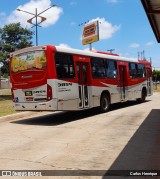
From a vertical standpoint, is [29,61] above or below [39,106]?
above

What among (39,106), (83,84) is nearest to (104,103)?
(83,84)

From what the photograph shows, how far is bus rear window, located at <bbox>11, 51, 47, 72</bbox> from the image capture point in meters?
13.8

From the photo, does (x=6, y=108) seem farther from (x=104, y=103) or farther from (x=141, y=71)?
(x=141, y=71)

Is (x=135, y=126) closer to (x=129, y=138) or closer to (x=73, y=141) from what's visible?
(x=129, y=138)

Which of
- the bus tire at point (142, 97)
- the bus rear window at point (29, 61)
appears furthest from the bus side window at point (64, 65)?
the bus tire at point (142, 97)

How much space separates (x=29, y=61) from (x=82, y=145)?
6.09 meters

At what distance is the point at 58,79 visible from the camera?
13.7 meters

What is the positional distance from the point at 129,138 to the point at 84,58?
6.56 m

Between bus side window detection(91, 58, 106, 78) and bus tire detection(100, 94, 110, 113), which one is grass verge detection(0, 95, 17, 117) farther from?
bus side window detection(91, 58, 106, 78)

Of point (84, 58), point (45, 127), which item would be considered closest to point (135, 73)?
point (84, 58)

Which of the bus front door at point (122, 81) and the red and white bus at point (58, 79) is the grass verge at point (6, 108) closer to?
the red and white bus at point (58, 79)

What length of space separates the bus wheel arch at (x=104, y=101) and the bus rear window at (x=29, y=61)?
4.69 m

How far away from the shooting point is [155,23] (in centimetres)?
1173

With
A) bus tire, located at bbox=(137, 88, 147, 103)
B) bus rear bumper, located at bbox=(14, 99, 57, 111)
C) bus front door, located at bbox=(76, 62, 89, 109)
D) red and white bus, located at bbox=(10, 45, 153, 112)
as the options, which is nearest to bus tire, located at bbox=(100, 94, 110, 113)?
red and white bus, located at bbox=(10, 45, 153, 112)
